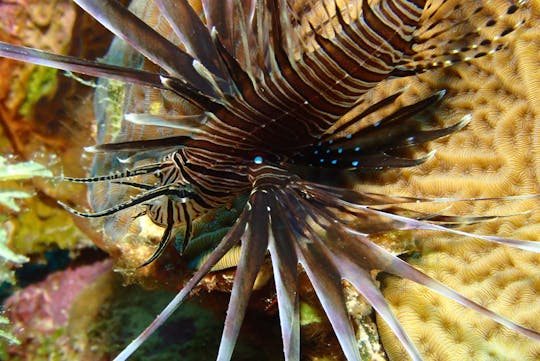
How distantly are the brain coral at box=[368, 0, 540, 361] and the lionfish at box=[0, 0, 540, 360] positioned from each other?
6.0 inches

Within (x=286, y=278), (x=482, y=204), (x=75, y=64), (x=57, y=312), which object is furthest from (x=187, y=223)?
(x=57, y=312)

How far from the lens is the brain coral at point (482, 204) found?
7.29ft

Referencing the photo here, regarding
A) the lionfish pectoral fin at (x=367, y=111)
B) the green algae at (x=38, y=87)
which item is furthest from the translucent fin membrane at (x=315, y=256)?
the green algae at (x=38, y=87)

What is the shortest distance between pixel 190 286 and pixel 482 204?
1.69m

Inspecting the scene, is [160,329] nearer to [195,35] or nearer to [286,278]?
[286,278]

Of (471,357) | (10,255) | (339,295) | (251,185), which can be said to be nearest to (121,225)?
(10,255)

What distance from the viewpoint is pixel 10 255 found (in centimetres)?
227

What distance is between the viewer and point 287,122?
2.31 meters

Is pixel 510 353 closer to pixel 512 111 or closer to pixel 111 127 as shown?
pixel 512 111

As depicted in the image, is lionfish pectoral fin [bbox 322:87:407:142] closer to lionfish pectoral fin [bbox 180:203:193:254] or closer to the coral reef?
lionfish pectoral fin [bbox 180:203:193:254]

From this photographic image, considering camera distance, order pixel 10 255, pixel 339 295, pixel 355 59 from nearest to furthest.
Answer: pixel 339 295
pixel 355 59
pixel 10 255

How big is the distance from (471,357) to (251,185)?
1430 millimetres

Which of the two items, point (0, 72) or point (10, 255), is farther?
point (0, 72)

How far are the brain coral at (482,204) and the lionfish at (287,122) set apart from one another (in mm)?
153
